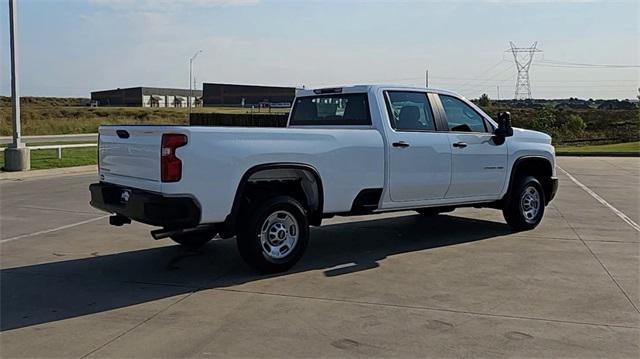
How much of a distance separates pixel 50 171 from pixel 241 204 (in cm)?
1399

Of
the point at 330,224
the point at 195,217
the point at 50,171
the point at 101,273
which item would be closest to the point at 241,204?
the point at 195,217

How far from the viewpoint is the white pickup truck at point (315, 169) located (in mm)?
6043

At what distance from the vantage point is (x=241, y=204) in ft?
21.9

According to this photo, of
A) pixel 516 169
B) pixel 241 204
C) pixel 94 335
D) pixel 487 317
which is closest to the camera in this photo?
pixel 94 335

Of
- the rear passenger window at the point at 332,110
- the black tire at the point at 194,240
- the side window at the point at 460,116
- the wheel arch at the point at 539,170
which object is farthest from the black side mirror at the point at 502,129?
the black tire at the point at 194,240

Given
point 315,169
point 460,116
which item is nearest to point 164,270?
point 315,169

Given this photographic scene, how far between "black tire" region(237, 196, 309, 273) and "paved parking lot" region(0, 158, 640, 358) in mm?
172

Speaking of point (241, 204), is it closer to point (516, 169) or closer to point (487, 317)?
point (487, 317)

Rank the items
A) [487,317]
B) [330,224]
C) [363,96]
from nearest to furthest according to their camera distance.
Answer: [487,317] → [363,96] → [330,224]

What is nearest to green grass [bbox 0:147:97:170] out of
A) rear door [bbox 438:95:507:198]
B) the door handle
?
rear door [bbox 438:95:507:198]

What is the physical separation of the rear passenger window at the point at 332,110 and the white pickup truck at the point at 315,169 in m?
0.02

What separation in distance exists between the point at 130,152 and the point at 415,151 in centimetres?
337

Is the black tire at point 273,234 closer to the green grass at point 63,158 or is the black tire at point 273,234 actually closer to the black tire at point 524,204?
the black tire at point 524,204

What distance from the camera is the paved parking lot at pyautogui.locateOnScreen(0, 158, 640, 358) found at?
471 centimetres
